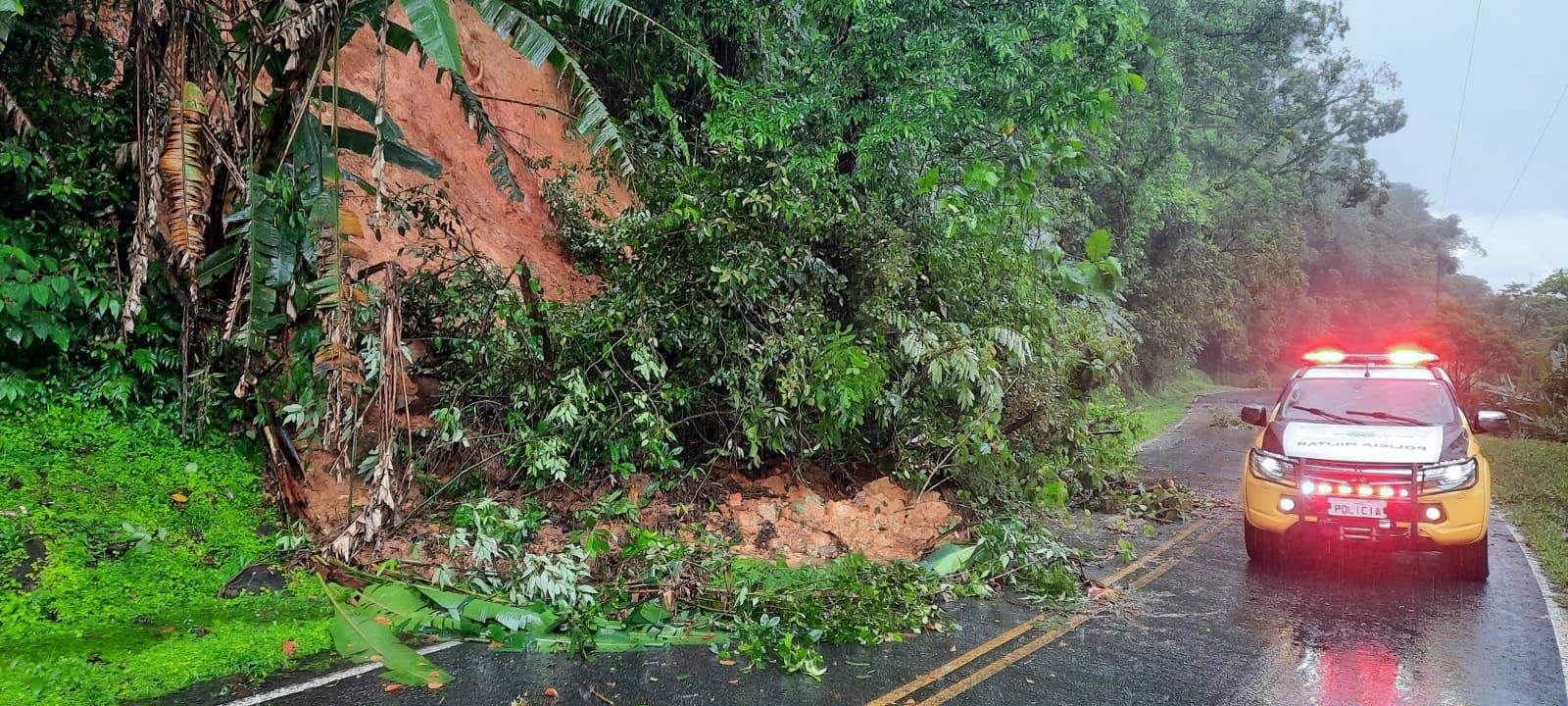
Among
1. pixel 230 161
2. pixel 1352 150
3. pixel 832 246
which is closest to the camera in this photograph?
pixel 230 161

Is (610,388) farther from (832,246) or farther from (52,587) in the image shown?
(52,587)

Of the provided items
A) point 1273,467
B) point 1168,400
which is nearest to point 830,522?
point 1273,467

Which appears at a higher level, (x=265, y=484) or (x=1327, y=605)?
(x=265, y=484)

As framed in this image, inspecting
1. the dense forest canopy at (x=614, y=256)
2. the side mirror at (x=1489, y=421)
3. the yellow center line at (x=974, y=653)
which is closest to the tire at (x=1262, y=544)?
the yellow center line at (x=974, y=653)

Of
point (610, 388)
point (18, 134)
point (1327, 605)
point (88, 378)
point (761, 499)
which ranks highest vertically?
point (18, 134)

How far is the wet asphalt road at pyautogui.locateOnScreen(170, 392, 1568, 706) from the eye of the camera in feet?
16.3

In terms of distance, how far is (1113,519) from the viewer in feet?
33.5

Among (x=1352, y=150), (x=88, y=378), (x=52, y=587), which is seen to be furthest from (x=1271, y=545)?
(x=1352, y=150)

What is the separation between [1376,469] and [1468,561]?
1301mm

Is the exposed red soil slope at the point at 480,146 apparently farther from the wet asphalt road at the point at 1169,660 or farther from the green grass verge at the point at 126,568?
the wet asphalt road at the point at 1169,660

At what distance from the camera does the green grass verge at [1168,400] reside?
74.5 feet

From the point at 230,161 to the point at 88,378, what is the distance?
8.45 ft

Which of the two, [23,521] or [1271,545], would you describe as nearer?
[23,521]

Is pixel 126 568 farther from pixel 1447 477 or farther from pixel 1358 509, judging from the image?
pixel 1447 477
